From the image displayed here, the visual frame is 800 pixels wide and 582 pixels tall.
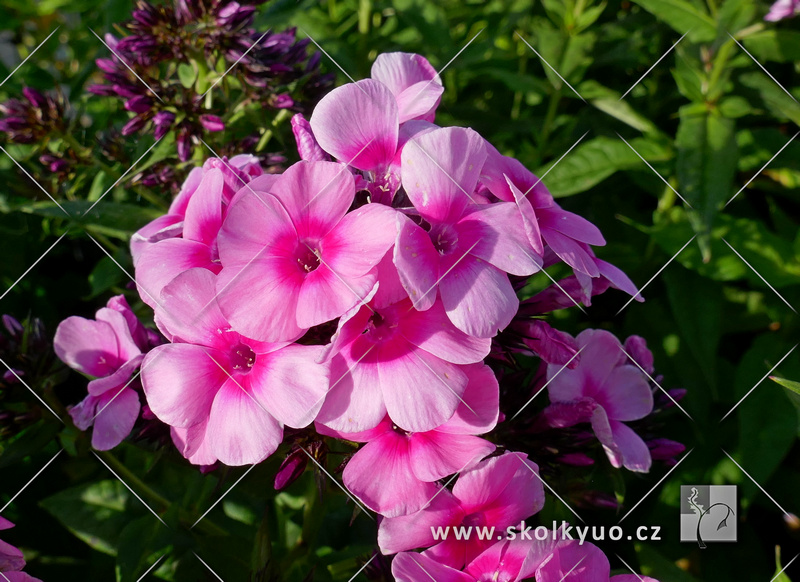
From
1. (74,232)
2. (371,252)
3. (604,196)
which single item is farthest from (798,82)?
(74,232)

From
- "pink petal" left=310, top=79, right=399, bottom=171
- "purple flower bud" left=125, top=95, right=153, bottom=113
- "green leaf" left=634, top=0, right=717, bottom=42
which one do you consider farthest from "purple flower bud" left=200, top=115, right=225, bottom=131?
"green leaf" left=634, top=0, right=717, bottom=42

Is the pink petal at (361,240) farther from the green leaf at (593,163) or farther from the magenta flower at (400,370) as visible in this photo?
the green leaf at (593,163)

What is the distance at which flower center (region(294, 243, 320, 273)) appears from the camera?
604 millimetres

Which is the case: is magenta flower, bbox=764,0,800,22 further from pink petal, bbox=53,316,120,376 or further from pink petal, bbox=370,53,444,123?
pink petal, bbox=53,316,120,376

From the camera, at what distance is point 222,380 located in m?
0.62

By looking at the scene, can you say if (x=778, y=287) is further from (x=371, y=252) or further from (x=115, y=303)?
(x=115, y=303)

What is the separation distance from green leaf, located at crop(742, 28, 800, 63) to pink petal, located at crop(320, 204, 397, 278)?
106cm

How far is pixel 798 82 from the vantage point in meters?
1.52

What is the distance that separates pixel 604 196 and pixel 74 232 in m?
1.08

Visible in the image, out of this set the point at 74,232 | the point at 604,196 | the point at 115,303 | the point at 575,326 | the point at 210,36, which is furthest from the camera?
the point at 604,196

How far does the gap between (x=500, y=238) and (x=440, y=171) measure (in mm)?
77

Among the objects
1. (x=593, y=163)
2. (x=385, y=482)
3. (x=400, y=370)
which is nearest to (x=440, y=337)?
(x=400, y=370)

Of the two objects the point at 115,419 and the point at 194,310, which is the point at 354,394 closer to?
the point at 194,310

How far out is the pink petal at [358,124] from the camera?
2.05 feet
